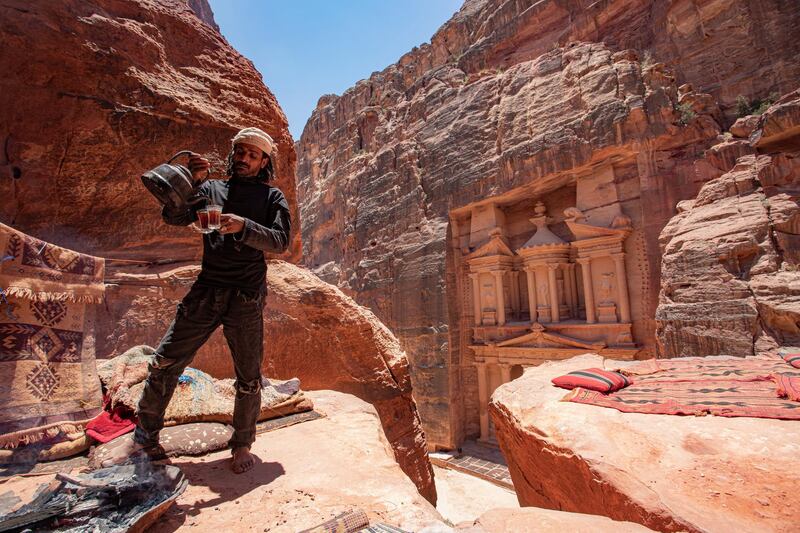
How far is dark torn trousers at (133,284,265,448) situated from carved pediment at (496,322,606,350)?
12154 millimetres

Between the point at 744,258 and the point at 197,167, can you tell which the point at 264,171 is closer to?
the point at 197,167

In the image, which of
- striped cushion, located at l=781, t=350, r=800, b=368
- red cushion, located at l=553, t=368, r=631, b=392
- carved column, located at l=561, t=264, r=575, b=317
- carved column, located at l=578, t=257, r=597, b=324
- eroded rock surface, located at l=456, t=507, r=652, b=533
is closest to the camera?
eroded rock surface, located at l=456, t=507, r=652, b=533

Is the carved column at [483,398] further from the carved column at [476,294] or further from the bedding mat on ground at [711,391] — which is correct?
the bedding mat on ground at [711,391]

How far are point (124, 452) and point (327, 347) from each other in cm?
326

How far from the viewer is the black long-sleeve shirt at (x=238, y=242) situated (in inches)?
94.4

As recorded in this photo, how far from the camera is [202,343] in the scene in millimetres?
2422

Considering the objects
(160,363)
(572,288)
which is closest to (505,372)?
(572,288)

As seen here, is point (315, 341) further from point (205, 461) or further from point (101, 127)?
point (101, 127)

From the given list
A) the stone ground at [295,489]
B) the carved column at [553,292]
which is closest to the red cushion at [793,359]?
the stone ground at [295,489]

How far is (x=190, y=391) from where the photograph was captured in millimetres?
3445

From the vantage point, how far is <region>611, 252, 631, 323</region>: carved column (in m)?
12.0

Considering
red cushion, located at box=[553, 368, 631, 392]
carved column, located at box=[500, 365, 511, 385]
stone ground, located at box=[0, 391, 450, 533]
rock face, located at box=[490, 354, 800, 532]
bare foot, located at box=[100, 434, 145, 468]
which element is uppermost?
bare foot, located at box=[100, 434, 145, 468]

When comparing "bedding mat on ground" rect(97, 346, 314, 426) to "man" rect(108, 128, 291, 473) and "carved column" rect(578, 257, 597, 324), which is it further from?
"carved column" rect(578, 257, 597, 324)

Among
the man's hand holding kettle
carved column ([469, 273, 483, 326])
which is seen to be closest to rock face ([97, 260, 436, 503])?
the man's hand holding kettle
